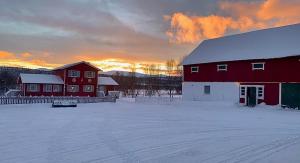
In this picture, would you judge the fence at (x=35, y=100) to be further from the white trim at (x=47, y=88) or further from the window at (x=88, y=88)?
the white trim at (x=47, y=88)

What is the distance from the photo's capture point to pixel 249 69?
32.2m

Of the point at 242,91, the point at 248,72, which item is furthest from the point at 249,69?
the point at 242,91

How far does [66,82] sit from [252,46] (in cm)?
2647

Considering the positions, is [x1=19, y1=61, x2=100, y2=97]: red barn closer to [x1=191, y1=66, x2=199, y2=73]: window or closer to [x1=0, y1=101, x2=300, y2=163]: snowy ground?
[x1=191, y1=66, x2=199, y2=73]: window

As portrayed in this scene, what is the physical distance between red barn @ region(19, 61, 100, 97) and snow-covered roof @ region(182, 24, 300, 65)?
16349 millimetres

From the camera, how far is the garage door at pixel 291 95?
91.3 feet

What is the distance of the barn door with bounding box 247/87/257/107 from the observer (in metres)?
31.7

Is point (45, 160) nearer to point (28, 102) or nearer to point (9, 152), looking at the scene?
point (9, 152)

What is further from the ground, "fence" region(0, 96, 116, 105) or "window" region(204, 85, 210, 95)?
"window" region(204, 85, 210, 95)

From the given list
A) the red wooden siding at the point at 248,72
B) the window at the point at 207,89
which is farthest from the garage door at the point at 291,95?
the window at the point at 207,89

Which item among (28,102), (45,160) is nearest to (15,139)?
(45,160)

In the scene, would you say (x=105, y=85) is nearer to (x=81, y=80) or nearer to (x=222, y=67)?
(x=81, y=80)

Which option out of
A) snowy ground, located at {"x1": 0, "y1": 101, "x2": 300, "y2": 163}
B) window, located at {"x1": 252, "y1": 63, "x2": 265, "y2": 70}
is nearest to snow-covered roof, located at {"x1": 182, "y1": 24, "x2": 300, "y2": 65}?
window, located at {"x1": 252, "y1": 63, "x2": 265, "y2": 70}

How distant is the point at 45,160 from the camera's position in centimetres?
813
